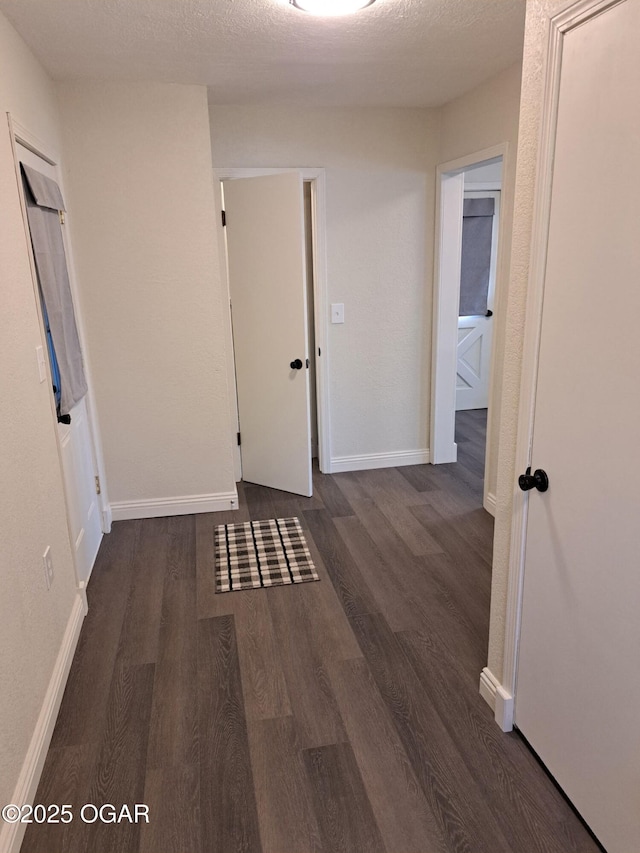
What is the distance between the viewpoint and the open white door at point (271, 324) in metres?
3.61

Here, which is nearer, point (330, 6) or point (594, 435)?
point (594, 435)

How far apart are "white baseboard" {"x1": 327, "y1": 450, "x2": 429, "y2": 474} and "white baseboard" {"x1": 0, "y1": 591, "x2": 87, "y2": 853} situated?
2.24 meters

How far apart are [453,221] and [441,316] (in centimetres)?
64

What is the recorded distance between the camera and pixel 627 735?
144 cm

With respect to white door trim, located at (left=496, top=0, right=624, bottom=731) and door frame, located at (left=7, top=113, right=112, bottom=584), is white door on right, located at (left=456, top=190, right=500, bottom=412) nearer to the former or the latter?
door frame, located at (left=7, top=113, right=112, bottom=584)

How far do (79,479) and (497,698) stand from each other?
217 cm

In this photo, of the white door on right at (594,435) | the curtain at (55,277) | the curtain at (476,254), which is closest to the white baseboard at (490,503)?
the white door on right at (594,435)

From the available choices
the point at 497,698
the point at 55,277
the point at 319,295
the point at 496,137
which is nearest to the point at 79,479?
the point at 55,277

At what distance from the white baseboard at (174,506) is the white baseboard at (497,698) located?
2082mm

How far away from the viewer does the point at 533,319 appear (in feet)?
5.50

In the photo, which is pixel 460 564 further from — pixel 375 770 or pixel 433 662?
pixel 375 770

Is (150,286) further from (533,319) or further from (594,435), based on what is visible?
(594,435)

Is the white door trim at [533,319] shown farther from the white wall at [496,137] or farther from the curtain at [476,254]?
the curtain at [476,254]

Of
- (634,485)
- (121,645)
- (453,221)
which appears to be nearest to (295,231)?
(453,221)
